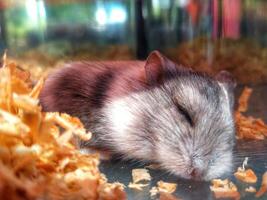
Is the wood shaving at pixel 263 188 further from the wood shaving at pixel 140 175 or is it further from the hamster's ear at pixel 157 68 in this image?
the hamster's ear at pixel 157 68

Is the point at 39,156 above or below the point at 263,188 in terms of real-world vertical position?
above

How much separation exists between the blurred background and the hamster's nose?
1.80m

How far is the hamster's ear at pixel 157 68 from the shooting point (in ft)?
5.16

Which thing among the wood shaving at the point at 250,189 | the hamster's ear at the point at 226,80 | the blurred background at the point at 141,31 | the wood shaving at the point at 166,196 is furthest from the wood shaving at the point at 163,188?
the blurred background at the point at 141,31

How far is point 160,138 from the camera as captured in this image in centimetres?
151

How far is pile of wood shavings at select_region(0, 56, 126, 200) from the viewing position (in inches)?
39.3

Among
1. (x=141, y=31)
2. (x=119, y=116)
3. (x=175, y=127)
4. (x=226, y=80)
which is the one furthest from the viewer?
(x=141, y=31)

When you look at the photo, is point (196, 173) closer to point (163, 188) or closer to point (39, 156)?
point (163, 188)

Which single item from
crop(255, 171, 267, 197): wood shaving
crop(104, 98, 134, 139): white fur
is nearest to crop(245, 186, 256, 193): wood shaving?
crop(255, 171, 267, 197): wood shaving

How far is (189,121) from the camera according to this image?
150cm

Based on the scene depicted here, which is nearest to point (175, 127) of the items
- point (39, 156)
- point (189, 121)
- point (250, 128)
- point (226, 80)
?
point (189, 121)

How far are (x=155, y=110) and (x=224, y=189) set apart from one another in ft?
1.04

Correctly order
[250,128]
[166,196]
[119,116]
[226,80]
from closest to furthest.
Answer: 1. [166,196]
2. [119,116]
3. [226,80]
4. [250,128]

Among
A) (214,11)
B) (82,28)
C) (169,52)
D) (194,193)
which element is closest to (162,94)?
(194,193)
